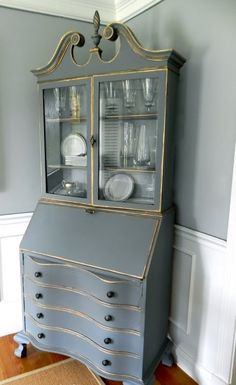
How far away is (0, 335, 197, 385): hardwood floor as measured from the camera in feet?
5.86

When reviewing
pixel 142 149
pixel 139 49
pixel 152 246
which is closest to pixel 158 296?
pixel 152 246

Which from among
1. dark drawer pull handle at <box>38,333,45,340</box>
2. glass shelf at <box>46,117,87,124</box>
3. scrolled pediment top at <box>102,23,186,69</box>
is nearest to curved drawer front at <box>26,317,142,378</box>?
dark drawer pull handle at <box>38,333,45,340</box>

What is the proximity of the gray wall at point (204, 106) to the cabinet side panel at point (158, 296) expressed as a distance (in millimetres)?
196

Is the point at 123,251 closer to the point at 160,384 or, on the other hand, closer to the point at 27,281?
the point at 27,281

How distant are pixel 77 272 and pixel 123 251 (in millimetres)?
297

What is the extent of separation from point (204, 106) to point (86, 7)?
120cm

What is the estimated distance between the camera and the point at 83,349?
169cm

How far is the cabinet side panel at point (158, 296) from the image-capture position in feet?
5.07

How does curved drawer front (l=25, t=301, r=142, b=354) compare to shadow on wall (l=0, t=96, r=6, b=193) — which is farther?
shadow on wall (l=0, t=96, r=6, b=193)

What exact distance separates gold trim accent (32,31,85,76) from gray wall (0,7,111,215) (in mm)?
286

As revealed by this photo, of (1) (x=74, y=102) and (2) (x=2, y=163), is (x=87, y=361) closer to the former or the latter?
(2) (x=2, y=163)

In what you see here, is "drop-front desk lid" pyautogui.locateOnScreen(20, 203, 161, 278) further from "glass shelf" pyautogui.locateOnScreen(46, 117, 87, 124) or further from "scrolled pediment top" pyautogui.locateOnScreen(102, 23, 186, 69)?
"scrolled pediment top" pyautogui.locateOnScreen(102, 23, 186, 69)

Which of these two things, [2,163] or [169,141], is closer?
[169,141]

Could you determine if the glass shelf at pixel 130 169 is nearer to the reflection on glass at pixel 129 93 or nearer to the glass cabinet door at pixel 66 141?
the glass cabinet door at pixel 66 141
